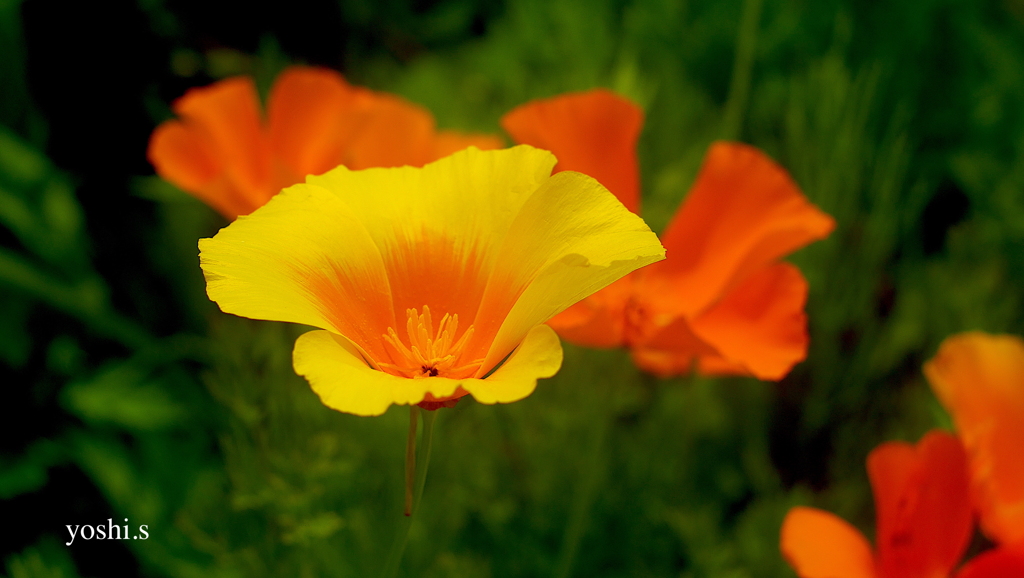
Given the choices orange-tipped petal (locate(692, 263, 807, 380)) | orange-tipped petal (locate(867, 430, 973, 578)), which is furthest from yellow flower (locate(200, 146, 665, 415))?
orange-tipped petal (locate(867, 430, 973, 578))

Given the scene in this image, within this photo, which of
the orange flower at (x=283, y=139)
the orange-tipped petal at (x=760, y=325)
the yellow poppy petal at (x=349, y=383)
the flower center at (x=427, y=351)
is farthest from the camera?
the orange flower at (x=283, y=139)

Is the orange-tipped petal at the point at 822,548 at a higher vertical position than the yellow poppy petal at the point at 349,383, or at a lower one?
lower

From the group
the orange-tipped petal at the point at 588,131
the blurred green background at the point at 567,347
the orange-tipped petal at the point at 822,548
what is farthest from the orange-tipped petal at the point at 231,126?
the orange-tipped petal at the point at 822,548

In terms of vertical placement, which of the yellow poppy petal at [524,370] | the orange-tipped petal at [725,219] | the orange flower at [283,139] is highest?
the orange flower at [283,139]

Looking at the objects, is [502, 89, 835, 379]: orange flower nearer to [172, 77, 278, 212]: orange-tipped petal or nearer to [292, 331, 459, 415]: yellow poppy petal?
[292, 331, 459, 415]: yellow poppy petal

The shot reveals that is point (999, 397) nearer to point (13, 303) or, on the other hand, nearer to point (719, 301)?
point (719, 301)

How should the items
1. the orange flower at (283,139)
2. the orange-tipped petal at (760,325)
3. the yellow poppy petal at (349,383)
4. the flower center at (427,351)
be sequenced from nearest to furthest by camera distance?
1. the yellow poppy petal at (349,383)
2. the flower center at (427,351)
3. the orange-tipped petal at (760,325)
4. the orange flower at (283,139)

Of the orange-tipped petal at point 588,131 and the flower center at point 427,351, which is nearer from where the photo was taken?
the flower center at point 427,351

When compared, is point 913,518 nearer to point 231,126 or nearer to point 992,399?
point 992,399

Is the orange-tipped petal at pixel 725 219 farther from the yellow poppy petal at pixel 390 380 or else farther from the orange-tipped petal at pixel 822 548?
the yellow poppy petal at pixel 390 380
